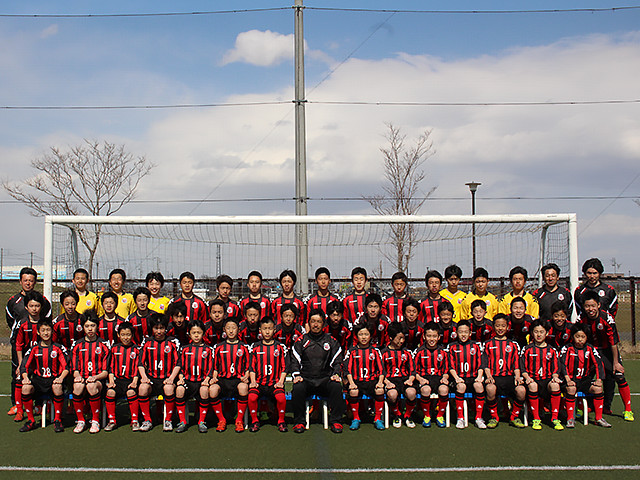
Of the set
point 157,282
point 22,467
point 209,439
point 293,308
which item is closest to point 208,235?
point 157,282

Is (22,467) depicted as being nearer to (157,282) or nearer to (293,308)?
(157,282)

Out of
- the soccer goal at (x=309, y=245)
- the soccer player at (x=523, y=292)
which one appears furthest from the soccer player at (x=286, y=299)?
Answer: the soccer player at (x=523, y=292)

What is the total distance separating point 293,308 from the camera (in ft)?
18.9

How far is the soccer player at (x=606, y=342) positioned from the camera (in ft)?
18.6

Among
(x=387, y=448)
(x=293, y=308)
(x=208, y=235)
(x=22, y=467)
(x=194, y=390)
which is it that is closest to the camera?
(x=22, y=467)

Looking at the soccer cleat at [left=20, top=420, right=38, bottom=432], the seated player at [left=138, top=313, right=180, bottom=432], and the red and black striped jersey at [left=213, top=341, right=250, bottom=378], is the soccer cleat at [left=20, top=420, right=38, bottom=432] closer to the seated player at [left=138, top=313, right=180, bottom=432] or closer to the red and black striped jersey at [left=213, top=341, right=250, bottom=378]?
the seated player at [left=138, top=313, right=180, bottom=432]

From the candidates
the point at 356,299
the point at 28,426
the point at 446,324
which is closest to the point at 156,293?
the point at 28,426

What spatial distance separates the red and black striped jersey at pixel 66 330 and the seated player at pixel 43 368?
0.19 m

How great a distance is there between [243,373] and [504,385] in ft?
8.06

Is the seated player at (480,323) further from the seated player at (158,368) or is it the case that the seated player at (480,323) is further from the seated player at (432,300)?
the seated player at (158,368)

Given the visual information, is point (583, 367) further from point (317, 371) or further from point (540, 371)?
point (317, 371)

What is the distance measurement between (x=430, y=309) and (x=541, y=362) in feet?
3.85

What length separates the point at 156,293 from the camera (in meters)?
6.18

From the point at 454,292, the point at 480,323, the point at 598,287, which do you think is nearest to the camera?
the point at 480,323
